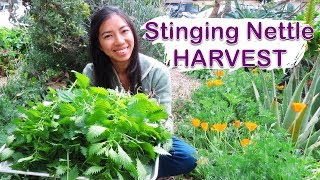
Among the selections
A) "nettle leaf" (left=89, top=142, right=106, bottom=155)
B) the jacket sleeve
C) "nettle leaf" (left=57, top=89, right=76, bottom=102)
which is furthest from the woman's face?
"nettle leaf" (left=89, top=142, right=106, bottom=155)

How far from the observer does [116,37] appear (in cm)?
219

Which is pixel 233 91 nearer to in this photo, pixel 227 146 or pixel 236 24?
pixel 227 146

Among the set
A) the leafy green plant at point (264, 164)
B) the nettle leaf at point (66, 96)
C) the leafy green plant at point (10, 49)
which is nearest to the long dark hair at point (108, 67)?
the leafy green plant at point (264, 164)

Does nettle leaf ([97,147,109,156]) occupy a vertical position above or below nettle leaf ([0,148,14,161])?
above

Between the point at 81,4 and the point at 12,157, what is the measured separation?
1795mm

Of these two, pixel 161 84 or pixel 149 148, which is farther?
pixel 161 84

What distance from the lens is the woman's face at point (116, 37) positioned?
7.20 feet

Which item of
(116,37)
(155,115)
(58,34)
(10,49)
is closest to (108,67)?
(116,37)

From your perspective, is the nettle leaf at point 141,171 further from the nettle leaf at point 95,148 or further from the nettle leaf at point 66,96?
the nettle leaf at point 66,96

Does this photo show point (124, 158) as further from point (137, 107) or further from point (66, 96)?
point (66, 96)

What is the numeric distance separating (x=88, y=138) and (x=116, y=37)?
0.95 metres

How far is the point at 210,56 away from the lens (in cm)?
347

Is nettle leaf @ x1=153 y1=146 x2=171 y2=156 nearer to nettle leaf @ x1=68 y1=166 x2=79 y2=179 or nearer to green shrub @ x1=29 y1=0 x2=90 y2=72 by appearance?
nettle leaf @ x1=68 y1=166 x2=79 y2=179

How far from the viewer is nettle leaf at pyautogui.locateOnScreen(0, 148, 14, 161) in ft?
4.69
